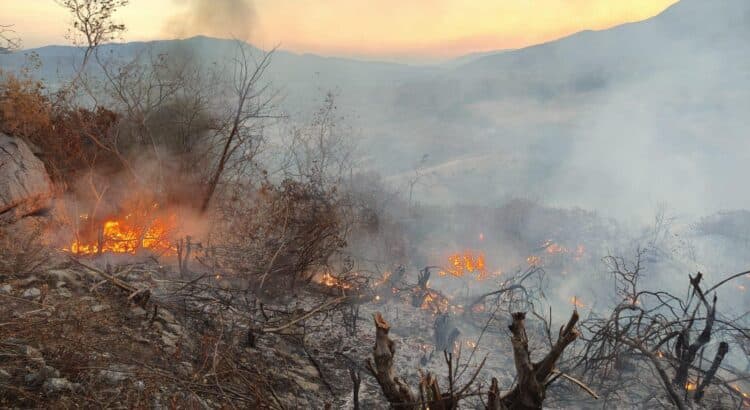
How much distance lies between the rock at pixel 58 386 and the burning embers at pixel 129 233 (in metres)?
5.04

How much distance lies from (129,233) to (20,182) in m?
2.13

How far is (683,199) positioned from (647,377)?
31.1 meters

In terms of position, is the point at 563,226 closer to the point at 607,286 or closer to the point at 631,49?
the point at 607,286

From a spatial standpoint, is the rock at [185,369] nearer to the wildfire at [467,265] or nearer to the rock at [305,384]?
the rock at [305,384]

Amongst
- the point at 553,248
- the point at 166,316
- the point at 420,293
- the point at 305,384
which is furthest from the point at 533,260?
the point at 166,316

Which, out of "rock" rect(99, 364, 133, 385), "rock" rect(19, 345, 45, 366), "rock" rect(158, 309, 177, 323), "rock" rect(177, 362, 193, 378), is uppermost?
"rock" rect(19, 345, 45, 366)

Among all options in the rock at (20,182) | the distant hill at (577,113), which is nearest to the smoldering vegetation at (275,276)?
the rock at (20,182)

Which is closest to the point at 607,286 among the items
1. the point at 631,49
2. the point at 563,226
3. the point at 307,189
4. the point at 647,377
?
the point at 563,226

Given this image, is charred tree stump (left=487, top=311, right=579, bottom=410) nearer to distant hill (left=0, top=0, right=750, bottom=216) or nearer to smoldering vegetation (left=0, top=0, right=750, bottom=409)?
smoldering vegetation (left=0, top=0, right=750, bottom=409)

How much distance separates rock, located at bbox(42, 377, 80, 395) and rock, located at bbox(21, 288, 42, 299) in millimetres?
1908

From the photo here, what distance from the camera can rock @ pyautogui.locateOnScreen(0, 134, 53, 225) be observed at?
24.2 ft

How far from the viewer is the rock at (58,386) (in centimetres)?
340

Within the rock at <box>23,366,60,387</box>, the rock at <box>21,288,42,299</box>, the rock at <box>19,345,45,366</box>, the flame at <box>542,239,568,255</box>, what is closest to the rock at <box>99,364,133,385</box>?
the rock at <box>23,366,60,387</box>

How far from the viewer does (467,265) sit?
1938cm
